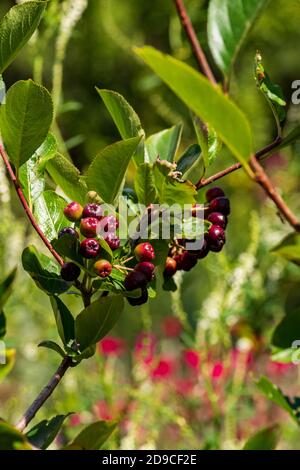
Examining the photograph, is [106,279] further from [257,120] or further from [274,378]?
[257,120]

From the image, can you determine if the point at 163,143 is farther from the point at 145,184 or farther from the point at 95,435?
the point at 95,435

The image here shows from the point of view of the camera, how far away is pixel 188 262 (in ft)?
1.76

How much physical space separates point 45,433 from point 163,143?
0.25 m

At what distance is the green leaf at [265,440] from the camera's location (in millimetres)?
507

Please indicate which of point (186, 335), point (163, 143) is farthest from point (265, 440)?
point (186, 335)

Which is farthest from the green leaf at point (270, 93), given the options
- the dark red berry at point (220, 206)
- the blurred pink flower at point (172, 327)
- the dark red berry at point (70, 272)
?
the blurred pink flower at point (172, 327)

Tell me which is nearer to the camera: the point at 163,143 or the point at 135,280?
the point at 135,280

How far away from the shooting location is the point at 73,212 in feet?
1.63

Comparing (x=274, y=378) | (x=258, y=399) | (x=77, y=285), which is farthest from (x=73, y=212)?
(x=274, y=378)

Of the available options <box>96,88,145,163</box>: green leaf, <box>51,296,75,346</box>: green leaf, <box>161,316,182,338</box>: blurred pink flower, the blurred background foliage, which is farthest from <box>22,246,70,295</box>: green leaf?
<box>161,316,182,338</box>: blurred pink flower

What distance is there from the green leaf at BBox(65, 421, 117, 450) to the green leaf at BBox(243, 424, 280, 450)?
0.11m

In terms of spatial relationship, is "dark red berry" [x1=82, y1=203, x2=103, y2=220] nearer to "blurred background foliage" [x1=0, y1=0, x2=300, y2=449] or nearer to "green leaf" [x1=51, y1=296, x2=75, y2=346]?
"green leaf" [x1=51, y1=296, x2=75, y2=346]

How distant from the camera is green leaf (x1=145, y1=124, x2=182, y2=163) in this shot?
60 cm

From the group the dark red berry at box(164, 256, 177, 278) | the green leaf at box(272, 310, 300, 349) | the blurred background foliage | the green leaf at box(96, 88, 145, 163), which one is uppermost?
the green leaf at box(96, 88, 145, 163)
